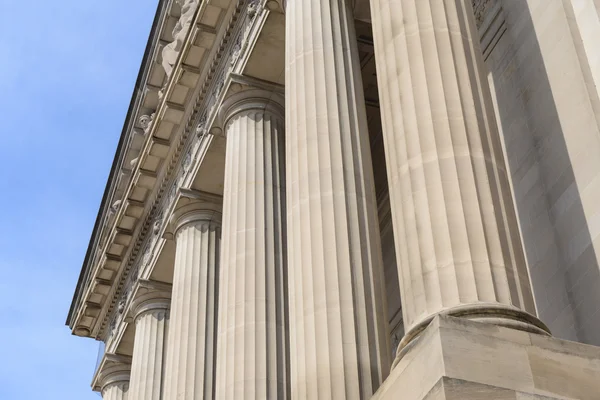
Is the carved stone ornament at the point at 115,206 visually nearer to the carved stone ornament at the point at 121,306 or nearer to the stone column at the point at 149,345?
the carved stone ornament at the point at 121,306

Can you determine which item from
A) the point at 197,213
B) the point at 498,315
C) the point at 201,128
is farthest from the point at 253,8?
the point at 498,315

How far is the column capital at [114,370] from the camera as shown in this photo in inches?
1956

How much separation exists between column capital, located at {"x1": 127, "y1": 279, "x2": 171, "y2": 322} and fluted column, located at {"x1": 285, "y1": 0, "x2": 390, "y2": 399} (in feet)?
63.4

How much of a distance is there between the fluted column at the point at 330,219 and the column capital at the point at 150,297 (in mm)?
19327

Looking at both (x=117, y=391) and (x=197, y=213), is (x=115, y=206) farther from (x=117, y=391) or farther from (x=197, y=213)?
(x=197, y=213)

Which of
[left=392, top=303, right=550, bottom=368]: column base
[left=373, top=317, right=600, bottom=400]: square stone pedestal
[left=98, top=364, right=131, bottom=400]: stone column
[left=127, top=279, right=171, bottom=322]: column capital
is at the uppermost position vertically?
[left=127, top=279, right=171, bottom=322]: column capital

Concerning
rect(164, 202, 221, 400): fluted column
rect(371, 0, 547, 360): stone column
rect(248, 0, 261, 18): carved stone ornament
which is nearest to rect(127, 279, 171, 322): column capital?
rect(164, 202, 221, 400): fluted column

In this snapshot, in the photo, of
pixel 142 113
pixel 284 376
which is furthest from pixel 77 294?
pixel 284 376

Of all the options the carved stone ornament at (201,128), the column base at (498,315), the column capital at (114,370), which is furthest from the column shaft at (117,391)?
the column base at (498,315)

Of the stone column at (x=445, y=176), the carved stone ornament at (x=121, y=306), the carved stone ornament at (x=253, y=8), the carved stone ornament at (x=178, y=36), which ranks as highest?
the carved stone ornament at (x=178, y=36)

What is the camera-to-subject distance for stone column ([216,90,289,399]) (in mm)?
26984

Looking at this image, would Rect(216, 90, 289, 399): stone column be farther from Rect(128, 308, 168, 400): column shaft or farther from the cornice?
Rect(128, 308, 168, 400): column shaft

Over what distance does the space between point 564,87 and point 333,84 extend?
19.7 ft

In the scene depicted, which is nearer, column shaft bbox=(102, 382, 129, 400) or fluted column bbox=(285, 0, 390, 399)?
fluted column bbox=(285, 0, 390, 399)
